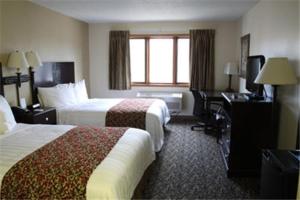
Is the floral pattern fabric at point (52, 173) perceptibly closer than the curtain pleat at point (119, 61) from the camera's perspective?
Yes

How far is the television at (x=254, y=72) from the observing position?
3.37 metres

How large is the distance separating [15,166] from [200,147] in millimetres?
2994

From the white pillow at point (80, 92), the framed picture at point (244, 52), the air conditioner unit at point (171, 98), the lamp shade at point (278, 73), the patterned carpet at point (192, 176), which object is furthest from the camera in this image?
the air conditioner unit at point (171, 98)

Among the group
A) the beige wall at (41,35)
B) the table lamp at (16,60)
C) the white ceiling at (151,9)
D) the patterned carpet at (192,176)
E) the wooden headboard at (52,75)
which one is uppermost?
Result: the white ceiling at (151,9)

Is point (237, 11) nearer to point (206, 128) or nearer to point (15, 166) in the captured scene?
point (206, 128)

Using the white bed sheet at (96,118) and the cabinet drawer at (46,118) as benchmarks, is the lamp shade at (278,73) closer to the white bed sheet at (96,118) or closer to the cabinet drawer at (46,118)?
the white bed sheet at (96,118)

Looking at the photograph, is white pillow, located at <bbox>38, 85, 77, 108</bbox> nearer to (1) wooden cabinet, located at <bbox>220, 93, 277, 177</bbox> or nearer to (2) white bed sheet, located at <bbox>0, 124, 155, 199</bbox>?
(2) white bed sheet, located at <bbox>0, 124, 155, 199</bbox>

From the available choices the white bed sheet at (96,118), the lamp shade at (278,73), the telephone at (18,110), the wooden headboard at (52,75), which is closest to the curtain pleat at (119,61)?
the wooden headboard at (52,75)

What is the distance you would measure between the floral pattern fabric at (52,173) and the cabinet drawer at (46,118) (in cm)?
141

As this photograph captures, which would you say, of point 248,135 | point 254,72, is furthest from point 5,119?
point 254,72

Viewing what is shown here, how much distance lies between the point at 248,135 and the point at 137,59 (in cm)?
389

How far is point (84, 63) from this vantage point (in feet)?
20.8

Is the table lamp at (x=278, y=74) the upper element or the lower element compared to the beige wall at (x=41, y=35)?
lower

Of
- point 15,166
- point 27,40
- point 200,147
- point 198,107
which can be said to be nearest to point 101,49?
point 27,40
